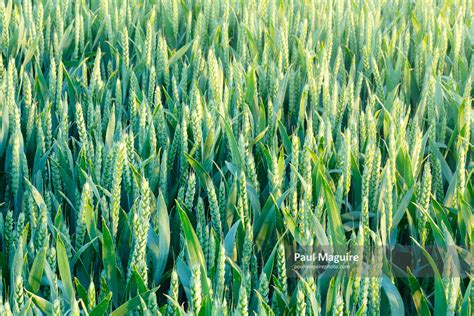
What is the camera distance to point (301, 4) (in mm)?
2424

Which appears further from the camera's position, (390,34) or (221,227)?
(390,34)

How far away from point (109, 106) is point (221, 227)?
0.56 meters

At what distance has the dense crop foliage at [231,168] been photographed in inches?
42.5

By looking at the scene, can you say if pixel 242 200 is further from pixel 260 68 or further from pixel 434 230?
pixel 260 68

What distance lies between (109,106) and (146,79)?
0.75 ft

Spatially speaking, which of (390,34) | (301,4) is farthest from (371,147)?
(301,4)

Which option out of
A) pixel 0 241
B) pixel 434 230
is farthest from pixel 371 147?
pixel 0 241

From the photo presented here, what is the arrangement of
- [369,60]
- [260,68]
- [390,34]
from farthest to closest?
[390,34] → [369,60] → [260,68]

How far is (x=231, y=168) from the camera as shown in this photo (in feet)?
4.53

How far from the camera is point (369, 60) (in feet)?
6.51

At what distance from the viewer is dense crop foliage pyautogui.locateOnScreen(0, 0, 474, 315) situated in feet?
3.54

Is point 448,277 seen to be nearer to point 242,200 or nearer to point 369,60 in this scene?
point 242,200

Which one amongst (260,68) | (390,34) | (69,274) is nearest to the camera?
(69,274)

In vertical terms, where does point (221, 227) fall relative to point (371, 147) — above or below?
below
